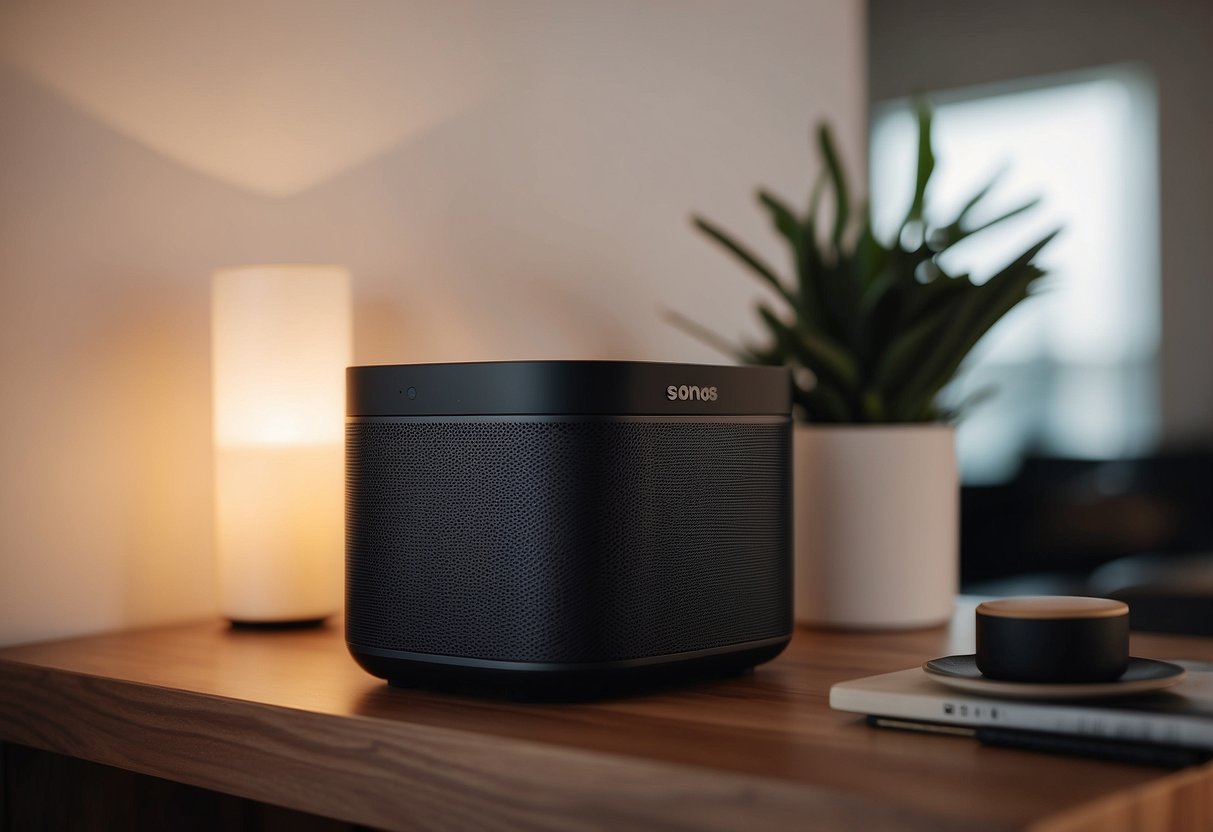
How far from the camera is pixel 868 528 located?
1021mm

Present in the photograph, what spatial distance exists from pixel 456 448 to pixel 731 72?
0.96 metres

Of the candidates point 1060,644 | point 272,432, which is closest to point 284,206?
point 272,432

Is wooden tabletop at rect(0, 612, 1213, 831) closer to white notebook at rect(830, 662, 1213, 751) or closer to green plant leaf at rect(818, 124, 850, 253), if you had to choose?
white notebook at rect(830, 662, 1213, 751)

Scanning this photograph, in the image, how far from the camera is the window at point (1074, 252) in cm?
477

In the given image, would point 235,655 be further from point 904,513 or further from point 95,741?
point 904,513

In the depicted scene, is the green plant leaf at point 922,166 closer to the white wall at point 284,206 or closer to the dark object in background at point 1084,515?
the white wall at point 284,206

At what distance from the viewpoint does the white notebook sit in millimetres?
521

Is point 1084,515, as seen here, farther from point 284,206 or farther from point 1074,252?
point 284,206

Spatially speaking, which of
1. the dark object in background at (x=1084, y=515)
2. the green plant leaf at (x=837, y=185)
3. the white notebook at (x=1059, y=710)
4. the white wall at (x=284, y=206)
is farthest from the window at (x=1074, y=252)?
the white notebook at (x=1059, y=710)

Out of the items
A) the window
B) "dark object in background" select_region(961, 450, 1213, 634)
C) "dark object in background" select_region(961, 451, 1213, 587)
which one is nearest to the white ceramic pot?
"dark object in background" select_region(961, 450, 1213, 634)

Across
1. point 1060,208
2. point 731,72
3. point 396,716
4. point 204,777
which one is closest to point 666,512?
point 396,716

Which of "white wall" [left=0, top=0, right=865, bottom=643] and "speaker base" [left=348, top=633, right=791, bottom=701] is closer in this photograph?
"speaker base" [left=348, top=633, right=791, bottom=701]

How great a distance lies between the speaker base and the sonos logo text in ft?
0.46

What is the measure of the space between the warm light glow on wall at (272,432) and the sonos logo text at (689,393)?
0.35m
